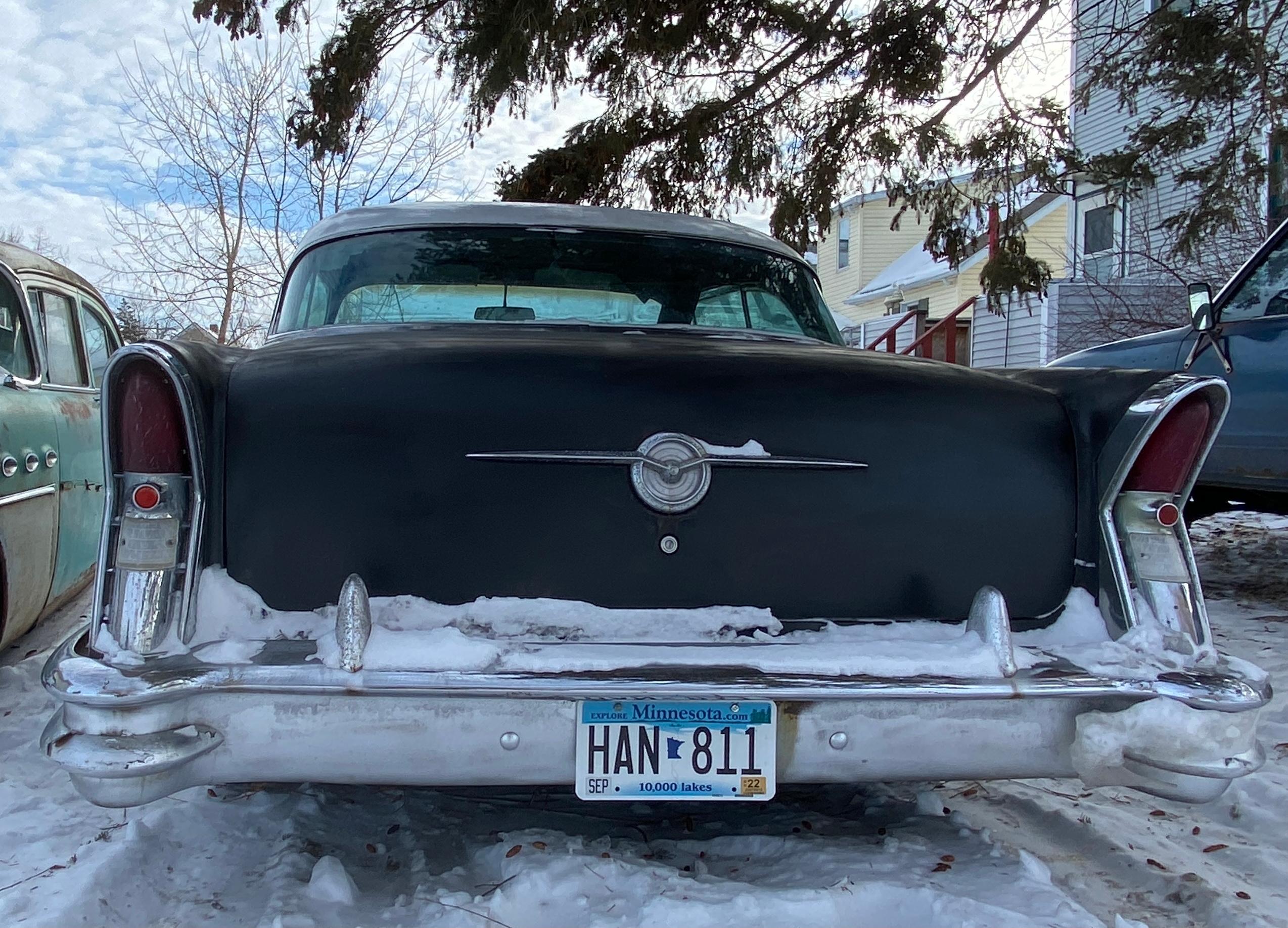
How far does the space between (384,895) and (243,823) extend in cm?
57

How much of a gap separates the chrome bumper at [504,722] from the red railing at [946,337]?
43.8ft

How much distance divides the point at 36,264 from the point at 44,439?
3.40 ft

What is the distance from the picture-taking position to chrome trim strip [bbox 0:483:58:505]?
3369 mm

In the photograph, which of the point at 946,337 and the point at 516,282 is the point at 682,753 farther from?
the point at 946,337

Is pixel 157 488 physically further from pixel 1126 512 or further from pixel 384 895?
pixel 1126 512

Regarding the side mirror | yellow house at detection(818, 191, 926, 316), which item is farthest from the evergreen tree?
yellow house at detection(818, 191, 926, 316)

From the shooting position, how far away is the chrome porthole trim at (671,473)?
6.93 feet

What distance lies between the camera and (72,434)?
412cm

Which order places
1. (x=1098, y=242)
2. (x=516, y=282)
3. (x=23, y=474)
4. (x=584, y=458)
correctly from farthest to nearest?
(x=1098, y=242) → (x=23, y=474) → (x=516, y=282) → (x=584, y=458)

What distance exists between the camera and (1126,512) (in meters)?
2.21

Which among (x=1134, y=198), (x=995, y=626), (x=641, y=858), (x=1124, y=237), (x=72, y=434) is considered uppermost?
(x=1124, y=237)

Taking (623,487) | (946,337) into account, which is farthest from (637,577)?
(946,337)

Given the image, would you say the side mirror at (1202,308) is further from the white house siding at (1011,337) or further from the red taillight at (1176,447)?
the white house siding at (1011,337)

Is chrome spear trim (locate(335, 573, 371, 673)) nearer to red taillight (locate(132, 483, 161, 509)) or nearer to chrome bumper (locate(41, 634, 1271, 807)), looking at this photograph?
chrome bumper (locate(41, 634, 1271, 807))
